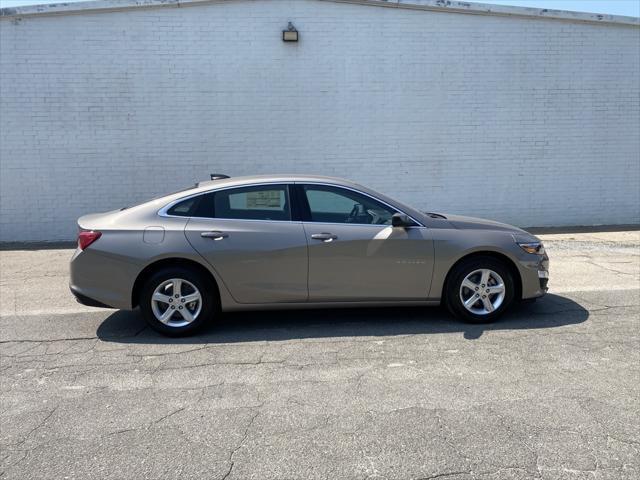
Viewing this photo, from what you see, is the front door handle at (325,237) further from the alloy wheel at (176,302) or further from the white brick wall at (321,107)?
the white brick wall at (321,107)

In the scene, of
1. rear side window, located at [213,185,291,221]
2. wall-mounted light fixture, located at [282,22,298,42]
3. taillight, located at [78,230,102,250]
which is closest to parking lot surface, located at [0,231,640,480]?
taillight, located at [78,230,102,250]

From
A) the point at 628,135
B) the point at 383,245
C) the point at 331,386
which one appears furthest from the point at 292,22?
the point at 331,386

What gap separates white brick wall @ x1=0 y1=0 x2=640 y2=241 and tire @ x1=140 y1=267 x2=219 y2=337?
6046mm

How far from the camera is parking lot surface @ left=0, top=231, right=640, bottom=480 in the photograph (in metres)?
3.01

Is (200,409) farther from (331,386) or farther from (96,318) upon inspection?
(96,318)

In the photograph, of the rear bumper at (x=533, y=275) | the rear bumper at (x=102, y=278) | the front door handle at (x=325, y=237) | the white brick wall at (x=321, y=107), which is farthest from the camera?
the white brick wall at (x=321, y=107)

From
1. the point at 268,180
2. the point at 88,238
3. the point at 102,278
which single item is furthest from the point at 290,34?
the point at 102,278

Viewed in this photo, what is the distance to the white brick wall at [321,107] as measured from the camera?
407 inches

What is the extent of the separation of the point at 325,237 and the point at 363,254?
41 centimetres

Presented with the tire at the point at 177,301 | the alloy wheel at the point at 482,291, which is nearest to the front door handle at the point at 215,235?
the tire at the point at 177,301

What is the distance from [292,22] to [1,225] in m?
7.11

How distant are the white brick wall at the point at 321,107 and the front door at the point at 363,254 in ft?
19.0

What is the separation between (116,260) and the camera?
4984 millimetres

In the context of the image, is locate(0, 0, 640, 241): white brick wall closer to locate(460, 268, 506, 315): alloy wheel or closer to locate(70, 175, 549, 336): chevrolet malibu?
locate(70, 175, 549, 336): chevrolet malibu
